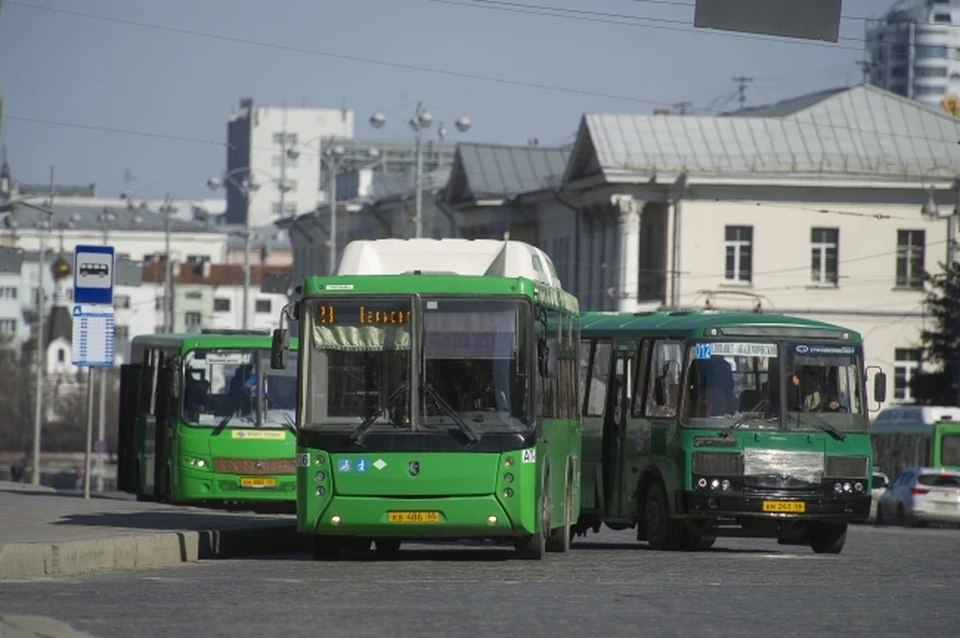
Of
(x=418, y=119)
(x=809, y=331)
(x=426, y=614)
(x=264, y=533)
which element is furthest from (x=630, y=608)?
(x=418, y=119)

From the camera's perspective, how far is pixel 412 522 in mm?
20188

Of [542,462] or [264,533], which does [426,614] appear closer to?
[542,462]

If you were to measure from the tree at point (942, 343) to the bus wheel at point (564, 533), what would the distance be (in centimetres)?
4204

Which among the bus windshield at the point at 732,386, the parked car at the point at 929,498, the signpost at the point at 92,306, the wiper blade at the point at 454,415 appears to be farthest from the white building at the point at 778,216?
the wiper blade at the point at 454,415

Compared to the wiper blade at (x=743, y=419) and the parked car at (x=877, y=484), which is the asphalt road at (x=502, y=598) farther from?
the parked car at (x=877, y=484)

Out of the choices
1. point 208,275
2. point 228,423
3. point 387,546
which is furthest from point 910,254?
point 208,275

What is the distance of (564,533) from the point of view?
23359 mm

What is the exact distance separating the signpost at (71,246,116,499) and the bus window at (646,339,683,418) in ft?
22.5

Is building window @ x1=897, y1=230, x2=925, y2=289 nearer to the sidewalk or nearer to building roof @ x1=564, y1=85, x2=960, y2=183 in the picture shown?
building roof @ x1=564, y1=85, x2=960, y2=183

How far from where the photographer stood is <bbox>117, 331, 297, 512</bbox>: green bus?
106 ft

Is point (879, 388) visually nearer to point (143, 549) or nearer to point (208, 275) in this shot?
point (143, 549)

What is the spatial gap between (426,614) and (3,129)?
12.6ft

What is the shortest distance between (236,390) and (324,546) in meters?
11.7

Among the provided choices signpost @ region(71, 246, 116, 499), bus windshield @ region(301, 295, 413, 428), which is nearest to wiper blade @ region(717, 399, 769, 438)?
bus windshield @ region(301, 295, 413, 428)
